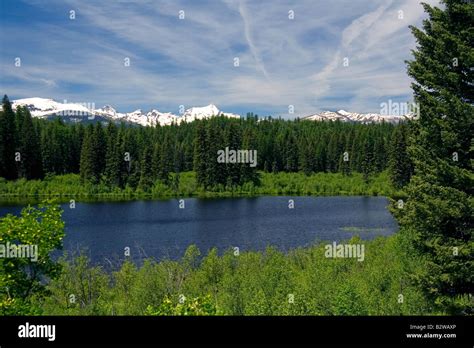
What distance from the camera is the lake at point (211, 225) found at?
161ft

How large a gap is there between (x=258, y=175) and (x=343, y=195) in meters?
22.2

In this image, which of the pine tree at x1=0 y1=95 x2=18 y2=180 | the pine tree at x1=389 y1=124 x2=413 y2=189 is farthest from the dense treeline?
the pine tree at x1=389 y1=124 x2=413 y2=189

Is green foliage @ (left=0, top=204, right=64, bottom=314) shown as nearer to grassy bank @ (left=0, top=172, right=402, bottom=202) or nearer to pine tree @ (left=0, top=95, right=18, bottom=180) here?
grassy bank @ (left=0, top=172, right=402, bottom=202)

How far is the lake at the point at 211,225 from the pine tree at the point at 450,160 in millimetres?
23728

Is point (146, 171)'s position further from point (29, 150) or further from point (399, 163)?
point (399, 163)

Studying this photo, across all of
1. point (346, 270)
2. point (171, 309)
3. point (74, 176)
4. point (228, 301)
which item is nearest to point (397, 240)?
point (346, 270)

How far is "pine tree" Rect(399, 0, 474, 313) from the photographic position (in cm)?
1730

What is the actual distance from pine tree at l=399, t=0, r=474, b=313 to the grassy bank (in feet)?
259

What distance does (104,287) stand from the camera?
2423cm

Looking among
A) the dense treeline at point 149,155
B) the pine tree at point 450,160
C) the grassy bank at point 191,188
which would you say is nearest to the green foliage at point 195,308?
the pine tree at point 450,160
